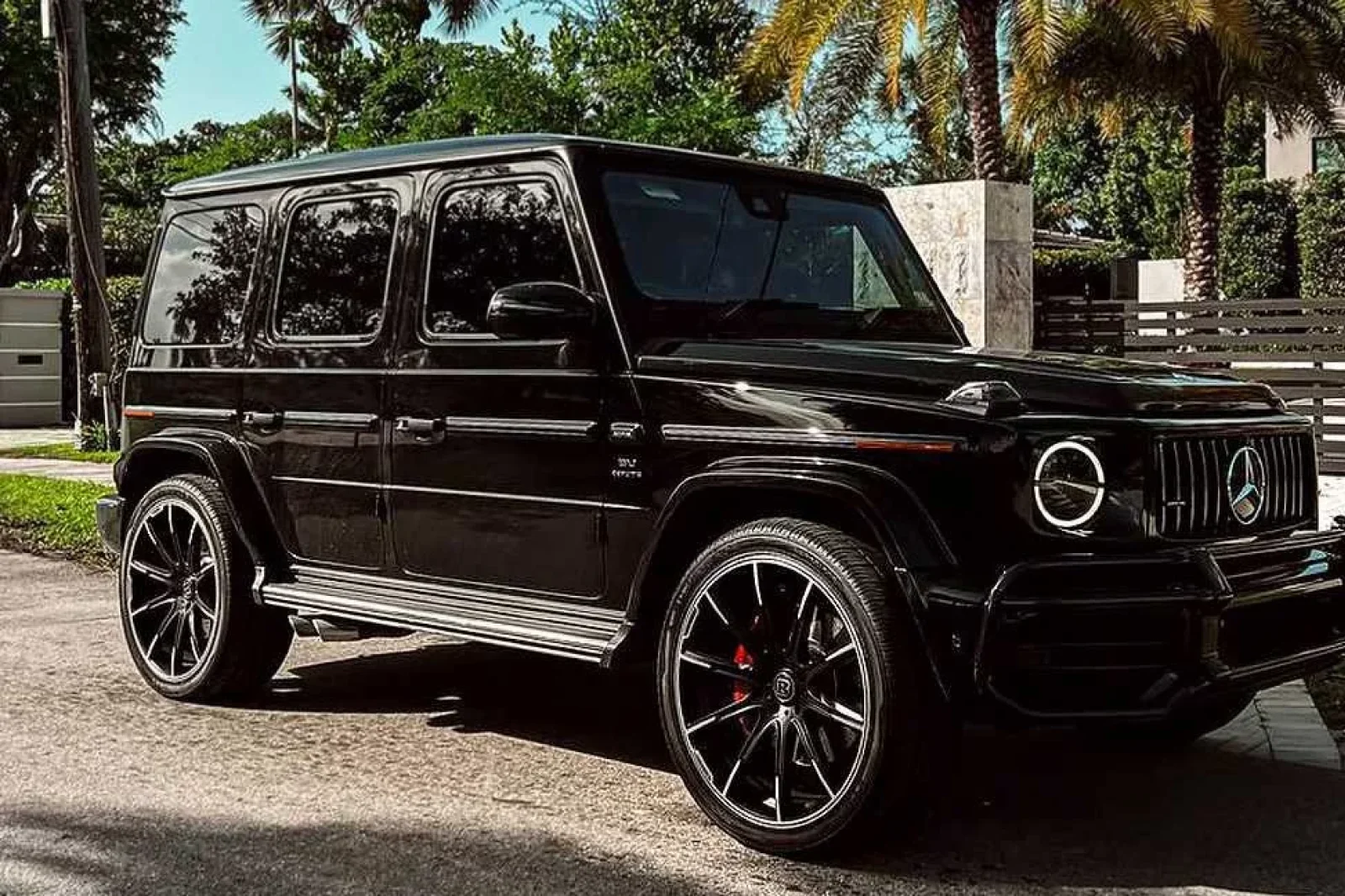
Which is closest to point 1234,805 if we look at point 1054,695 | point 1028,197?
point 1054,695

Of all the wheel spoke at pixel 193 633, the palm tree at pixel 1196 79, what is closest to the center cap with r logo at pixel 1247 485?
the wheel spoke at pixel 193 633

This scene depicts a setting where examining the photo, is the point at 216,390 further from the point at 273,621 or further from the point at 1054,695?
the point at 1054,695

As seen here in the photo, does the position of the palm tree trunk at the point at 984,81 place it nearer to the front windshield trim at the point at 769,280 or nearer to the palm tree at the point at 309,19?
the front windshield trim at the point at 769,280

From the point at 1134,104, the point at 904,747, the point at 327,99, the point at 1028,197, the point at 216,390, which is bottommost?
the point at 904,747

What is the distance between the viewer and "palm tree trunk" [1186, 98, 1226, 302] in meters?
25.5

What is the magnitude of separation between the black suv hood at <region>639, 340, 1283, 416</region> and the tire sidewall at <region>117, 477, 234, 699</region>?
212 centimetres

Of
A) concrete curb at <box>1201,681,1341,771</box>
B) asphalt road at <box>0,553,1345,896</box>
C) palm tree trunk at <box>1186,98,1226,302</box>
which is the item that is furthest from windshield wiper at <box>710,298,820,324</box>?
palm tree trunk at <box>1186,98,1226,302</box>

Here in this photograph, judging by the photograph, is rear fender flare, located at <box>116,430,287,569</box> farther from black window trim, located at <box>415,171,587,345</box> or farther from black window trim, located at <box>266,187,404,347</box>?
black window trim, located at <box>415,171,587,345</box>

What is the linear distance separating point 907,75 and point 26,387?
14506mm

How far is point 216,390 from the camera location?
6438mm

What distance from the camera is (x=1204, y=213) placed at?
26.0 m

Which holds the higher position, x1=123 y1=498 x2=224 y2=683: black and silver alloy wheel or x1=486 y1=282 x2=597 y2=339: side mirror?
x1=486 y1=282 x2=597 y2=339: side mirror

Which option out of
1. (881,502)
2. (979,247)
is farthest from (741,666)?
(979,247)

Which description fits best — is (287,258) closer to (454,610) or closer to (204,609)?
(204,609)
